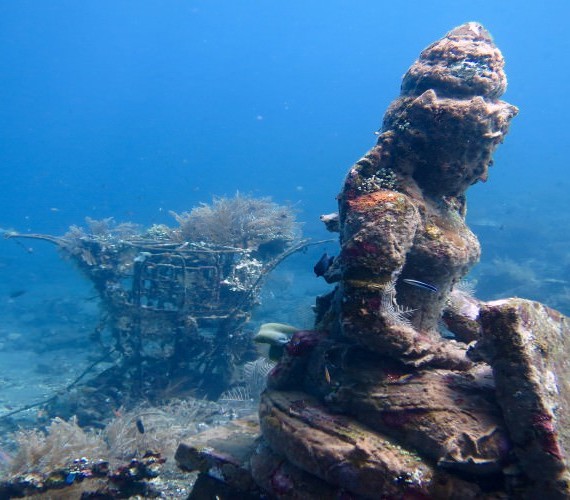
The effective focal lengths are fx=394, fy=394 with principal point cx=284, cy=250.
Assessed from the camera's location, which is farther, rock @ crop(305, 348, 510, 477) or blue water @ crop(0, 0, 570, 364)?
blue water @ crop(0, 0, 570, 364)

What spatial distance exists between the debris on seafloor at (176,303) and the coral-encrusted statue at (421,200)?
565 cm

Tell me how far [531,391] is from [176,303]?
8.48 metres

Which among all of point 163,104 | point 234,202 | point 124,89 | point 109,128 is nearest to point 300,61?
point 163,104

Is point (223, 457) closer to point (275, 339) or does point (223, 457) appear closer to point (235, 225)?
point (275, 339)

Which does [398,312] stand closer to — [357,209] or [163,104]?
[357,209]

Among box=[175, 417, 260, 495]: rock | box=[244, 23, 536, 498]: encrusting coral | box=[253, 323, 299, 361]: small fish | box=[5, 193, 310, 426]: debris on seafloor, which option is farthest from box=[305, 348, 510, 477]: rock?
box=[5, 193, 310, 426]: debris on seafloor

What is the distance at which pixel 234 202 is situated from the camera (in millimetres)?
12281

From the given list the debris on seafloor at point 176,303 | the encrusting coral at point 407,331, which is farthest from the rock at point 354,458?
the debris on seafloor at point 176,303

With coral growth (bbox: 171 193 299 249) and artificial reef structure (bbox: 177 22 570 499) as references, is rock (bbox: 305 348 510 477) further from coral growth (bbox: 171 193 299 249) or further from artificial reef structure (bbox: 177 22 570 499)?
coral growth (bbox: 171 193 299 249)

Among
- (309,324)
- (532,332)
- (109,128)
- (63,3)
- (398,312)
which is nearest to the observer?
(532,332)

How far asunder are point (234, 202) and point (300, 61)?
19371 centimetres

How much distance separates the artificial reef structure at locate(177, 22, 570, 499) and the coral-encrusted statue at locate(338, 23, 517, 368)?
2 centimetres

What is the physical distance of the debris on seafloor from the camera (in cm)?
971

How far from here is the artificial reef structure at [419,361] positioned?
3.11 m
